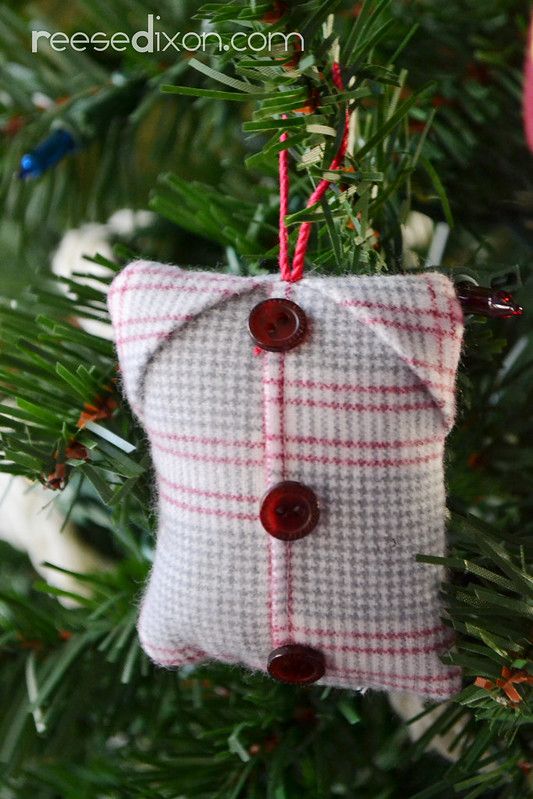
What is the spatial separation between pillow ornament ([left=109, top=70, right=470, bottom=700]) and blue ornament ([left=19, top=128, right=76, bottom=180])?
187mm

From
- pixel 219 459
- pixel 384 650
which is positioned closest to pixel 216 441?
pixel 219 459

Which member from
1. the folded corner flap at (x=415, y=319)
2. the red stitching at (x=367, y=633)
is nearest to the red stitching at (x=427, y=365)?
the folded corner flap at (x=415, y=319)

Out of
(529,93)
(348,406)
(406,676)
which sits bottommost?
(406,676)

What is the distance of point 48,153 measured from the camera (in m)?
0.50

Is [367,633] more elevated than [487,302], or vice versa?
[487,302]

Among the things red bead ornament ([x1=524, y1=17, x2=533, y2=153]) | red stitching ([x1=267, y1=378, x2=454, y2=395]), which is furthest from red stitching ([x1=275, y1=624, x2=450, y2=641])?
red bead ornament ([x1=524, y1=17, x2=533, y2=153])

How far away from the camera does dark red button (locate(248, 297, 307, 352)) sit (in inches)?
12.5

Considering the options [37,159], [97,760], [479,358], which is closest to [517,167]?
[479,358]

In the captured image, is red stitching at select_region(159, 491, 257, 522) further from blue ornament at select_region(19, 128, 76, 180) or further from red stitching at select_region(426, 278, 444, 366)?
blue ornament at select_region(19, 128, 76, 180)

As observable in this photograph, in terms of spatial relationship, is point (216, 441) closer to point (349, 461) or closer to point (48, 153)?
point (349, 461)

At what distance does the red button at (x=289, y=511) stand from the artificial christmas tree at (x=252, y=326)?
37mm

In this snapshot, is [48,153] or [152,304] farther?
[48,153]

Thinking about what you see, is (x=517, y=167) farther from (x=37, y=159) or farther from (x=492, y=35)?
(x=37, y=159)

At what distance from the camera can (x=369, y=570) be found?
1.08 ft
